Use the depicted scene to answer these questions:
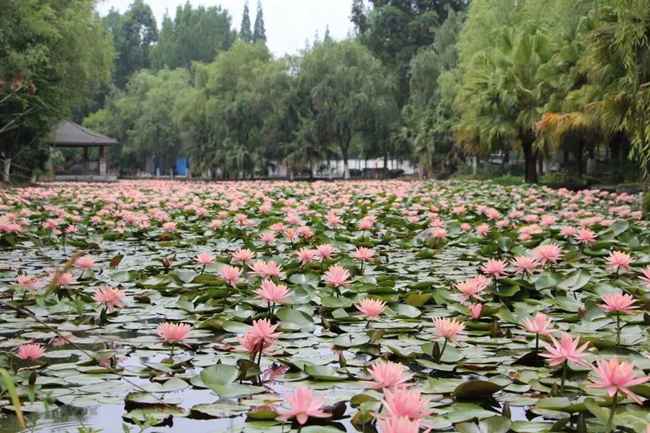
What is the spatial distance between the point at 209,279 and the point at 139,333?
0.90 metres

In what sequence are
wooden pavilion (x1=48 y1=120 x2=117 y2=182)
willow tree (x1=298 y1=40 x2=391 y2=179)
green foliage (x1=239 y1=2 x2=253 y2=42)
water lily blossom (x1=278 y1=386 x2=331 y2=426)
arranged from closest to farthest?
water lily blossom (x1=278 y1=386 x2=331 y2=426) < willow tree (x1=298 y1=40 x2=391 y2=179) < wooden pavilion (x1=48 y1=120 x2=117 y2=182) < green foliage (x1=239 y1=2 x2=253 y2=42)

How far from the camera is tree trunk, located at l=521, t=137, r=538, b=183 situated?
22391 mm

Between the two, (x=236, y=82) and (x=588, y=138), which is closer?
(x=588, y=138)

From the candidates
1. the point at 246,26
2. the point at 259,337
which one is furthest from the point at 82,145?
the point at 246,26

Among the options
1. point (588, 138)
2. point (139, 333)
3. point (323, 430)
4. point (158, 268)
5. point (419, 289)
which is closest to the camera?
point (323, 430)

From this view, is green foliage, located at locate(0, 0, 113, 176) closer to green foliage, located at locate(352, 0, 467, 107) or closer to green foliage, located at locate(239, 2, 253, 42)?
green foliage, located at locate(352, 0, 467, 107)

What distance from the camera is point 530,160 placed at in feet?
74.7

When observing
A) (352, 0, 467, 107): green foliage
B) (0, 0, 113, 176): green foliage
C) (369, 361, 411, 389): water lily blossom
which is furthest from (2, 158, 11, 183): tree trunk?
(352, 0, 467, 107): green foliage

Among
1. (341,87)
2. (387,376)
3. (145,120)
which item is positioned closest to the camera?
(387,376)

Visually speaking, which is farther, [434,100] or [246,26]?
[246,26]

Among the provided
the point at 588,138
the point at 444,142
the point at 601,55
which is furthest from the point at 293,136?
the point at 601,55

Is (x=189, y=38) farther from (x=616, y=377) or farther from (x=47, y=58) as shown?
(x=616, y=377)

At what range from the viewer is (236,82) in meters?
35.8

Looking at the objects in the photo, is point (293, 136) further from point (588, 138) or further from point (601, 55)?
point (601, 55)
